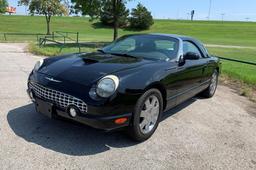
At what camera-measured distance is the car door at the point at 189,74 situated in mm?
4652

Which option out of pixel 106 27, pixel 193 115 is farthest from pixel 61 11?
pixel 193 115

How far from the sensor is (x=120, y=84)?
346 cm

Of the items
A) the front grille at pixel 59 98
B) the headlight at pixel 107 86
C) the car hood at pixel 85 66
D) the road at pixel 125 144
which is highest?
the car hood at pixel 85 66

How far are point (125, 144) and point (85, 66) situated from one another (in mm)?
1158

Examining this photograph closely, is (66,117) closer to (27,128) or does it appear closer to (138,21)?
(27,128)

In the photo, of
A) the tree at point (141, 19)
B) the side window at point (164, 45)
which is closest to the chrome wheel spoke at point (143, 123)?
the side window at point (164, 45)

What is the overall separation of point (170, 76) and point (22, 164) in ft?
7.67

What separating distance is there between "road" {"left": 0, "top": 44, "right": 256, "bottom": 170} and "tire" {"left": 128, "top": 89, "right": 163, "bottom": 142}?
0.43ft

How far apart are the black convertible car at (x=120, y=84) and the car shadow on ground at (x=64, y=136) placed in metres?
0.29

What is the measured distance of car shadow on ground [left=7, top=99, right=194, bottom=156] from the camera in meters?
3.52

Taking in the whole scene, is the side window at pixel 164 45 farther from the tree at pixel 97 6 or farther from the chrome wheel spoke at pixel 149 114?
the tree at pixel 97 6

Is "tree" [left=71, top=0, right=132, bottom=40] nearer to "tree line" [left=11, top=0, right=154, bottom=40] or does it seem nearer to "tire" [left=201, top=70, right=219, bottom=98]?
"tree line" [left=11, top=0, right=154, bottom=40]

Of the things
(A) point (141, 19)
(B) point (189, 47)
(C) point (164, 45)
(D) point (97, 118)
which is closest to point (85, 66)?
(D) point (97, 118)

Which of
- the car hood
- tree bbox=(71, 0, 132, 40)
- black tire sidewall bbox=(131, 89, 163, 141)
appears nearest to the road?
black tire sidewall bbox=(131, 89, 163, 141)
